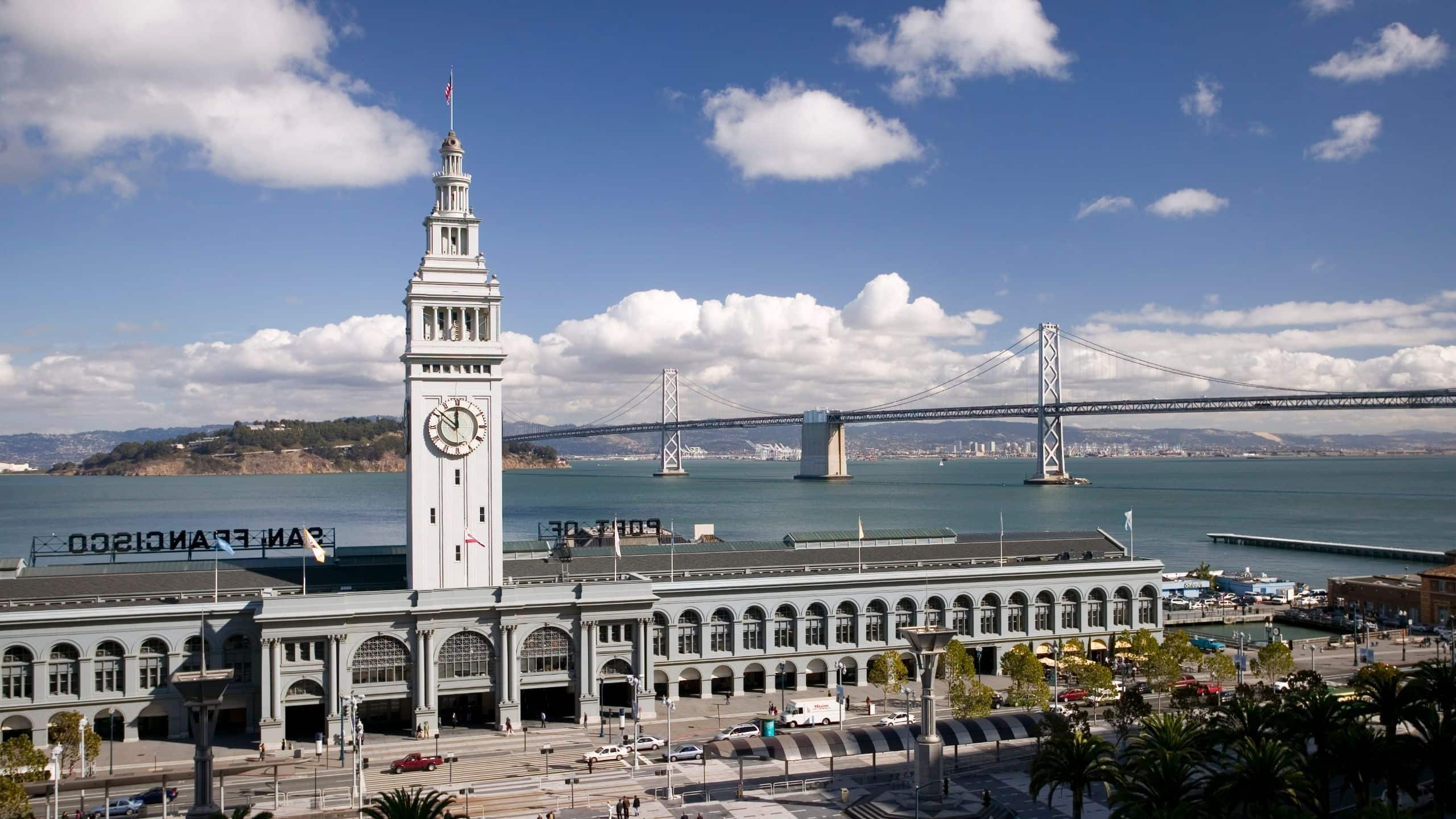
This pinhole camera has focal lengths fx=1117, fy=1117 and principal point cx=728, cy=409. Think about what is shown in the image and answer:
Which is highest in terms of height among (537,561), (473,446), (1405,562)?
(473,446)

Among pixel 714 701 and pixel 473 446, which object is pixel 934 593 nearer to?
pixel 714 701

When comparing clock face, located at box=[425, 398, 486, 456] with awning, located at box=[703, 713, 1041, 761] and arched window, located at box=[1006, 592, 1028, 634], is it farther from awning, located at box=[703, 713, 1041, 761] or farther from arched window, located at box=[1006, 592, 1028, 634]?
arched window, located at box=[1006, 592, 1028, 634]

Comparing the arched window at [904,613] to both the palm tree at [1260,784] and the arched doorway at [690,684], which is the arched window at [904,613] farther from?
the palm tree at [1260,784]

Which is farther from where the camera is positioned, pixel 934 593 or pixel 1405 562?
pixel 1405 562

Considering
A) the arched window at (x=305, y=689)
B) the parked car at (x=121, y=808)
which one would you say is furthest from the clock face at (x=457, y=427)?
the parked car at (x=121, y=808)

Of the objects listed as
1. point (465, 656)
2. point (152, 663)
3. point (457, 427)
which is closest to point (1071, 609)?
point (465, 656)

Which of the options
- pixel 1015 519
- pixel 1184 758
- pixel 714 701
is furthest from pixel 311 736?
pixel 1015 519

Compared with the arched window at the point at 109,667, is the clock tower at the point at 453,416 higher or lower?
higher
